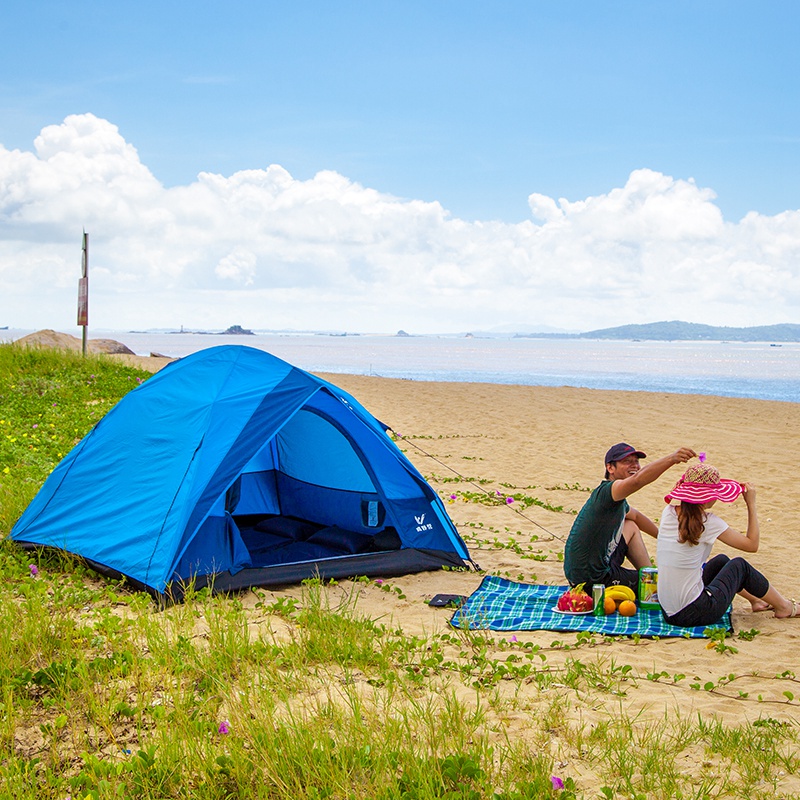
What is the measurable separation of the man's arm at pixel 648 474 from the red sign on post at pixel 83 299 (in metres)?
14.8

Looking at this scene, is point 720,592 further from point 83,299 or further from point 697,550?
point 83,299

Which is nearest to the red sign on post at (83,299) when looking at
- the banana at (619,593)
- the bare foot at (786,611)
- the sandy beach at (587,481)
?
the sandy beach at (587,481)

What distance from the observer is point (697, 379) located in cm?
4262

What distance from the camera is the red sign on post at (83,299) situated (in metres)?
17.7

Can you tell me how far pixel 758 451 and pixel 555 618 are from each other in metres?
10.9

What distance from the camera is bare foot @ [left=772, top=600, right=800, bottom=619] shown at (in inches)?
223

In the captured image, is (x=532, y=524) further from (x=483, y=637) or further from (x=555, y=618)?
(x=483, y=637)

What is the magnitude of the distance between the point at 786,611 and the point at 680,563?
97cm

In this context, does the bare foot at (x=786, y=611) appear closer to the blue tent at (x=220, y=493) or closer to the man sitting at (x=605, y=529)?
the man sitting at (x=605, y=529)

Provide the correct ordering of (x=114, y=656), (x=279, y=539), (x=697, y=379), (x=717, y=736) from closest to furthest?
(x=717, y=736)
(x=114, y=656)
(x=279, y=539)
(x=697, y=379)

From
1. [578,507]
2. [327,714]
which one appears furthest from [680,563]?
[578,507]

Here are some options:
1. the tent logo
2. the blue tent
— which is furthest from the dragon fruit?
the tent logo

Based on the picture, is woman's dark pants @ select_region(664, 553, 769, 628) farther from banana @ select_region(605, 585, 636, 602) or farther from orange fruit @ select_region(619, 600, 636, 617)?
banana @ select_region(605, 585, 636, 602)

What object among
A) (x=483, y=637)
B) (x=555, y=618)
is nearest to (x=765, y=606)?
(x=555, y=618)
